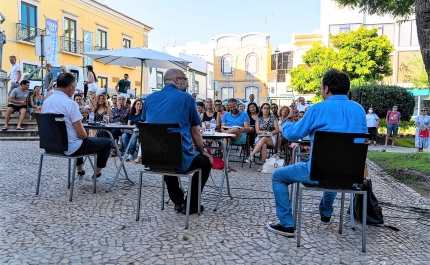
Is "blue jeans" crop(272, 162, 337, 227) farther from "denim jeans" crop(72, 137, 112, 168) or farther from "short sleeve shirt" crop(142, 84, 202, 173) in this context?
"denim jeans" crop(72, 137, 112, 168)

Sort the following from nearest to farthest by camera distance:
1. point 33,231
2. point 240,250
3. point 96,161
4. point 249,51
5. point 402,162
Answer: point 240,250, point 33,231, point 96,161, point 402,162, point 249,51

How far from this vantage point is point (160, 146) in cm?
373

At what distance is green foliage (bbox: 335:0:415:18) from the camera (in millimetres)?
8195

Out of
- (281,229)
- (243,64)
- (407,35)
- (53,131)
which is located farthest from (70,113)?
(243,64)

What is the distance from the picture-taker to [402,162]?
28.2 ft

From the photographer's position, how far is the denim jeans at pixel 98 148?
186 inches

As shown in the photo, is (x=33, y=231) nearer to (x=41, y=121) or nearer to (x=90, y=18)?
(x=41, y=121)

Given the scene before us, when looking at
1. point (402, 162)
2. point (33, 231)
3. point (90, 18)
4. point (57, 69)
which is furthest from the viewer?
point (90, 18)

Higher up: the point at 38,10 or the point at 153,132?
the point at 38,10

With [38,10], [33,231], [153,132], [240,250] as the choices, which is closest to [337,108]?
[240,250]

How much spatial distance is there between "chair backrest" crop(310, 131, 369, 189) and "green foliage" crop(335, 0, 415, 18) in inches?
244

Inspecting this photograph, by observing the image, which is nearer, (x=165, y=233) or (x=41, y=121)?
(x=165, y=233)

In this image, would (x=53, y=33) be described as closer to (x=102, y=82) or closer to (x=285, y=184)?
(x=102, y=82)

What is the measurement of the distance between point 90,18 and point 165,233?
25.3 metres
